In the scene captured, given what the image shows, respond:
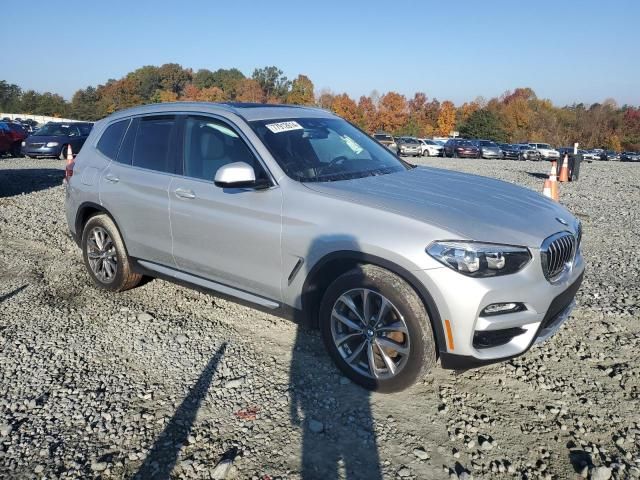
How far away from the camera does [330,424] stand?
305 centimetres

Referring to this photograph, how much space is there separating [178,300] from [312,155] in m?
2.07

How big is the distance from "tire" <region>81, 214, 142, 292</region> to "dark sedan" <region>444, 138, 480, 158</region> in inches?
1396

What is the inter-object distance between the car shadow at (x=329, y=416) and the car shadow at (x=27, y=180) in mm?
10313

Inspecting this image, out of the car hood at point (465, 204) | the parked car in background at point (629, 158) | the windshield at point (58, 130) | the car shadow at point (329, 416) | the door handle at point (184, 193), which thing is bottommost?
the car shadow at point (329, 416)

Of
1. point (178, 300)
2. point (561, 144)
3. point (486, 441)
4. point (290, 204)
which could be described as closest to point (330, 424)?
point (486, 441)

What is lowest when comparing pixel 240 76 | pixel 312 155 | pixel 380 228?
pixel 380 228

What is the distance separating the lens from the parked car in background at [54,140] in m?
20.3

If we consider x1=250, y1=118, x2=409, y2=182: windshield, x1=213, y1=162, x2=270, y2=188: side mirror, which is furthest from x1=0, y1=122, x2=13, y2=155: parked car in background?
x1=213, y1=162, x2=270, y2=188: side mirror

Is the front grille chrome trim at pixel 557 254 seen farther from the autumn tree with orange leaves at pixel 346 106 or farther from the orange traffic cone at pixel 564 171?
the autumn tree with orange leaves at pixel 346 106

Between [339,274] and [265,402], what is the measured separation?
94 cm

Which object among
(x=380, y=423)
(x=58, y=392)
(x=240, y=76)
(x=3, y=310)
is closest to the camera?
(x=380, y=423)

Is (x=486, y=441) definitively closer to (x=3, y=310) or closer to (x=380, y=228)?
(x=380, y=228)

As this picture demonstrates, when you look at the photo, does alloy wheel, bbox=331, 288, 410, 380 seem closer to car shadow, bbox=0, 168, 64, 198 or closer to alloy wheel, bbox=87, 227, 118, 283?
alloy wheel, bbox=87, 227, 118, 283

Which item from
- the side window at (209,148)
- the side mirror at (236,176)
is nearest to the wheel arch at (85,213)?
the side window at (209,148)
